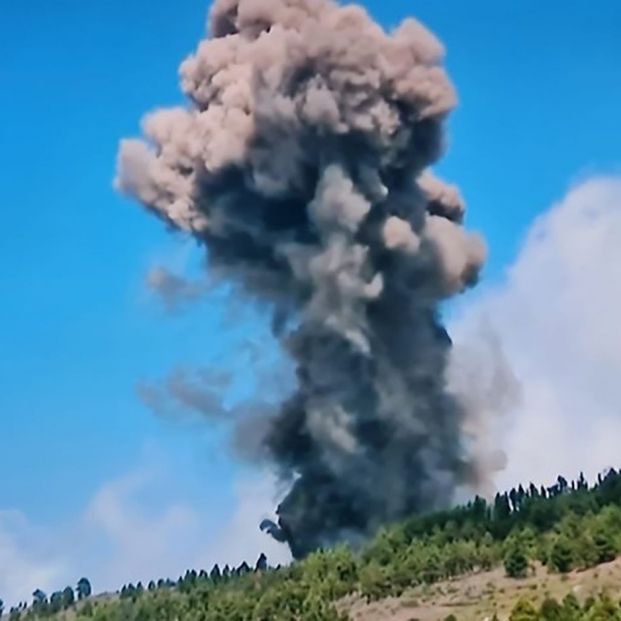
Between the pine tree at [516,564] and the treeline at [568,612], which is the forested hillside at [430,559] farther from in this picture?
the treeline at [568,612]

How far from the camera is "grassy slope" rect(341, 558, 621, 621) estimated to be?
98.2 meters

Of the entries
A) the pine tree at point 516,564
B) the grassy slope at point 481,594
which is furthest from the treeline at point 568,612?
the pine tree at point 516,564

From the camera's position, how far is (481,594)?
10550 centimetres

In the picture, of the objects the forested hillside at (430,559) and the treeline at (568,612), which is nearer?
the treeline at (568,612)

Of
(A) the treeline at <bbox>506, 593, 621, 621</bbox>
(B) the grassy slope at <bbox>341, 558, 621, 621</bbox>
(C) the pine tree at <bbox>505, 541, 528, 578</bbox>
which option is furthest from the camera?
(C) the pine tree at <bbox>505, 541, 528, 578</bbox>

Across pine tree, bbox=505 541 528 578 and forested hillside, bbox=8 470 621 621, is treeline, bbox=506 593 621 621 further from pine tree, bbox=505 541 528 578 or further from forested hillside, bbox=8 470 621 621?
pine tree, bbox=505 541 528 578

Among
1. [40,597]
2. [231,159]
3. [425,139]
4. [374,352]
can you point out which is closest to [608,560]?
[374,352]

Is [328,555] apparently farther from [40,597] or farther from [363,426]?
[40,597]

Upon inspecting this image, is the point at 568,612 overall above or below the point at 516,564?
below

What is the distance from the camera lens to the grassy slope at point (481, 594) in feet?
322

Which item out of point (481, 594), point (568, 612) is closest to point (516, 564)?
point (481, 594)

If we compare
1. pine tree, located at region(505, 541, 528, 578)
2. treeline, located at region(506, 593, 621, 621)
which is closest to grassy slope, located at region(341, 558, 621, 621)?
pine tree, located at region(505, 541, 528, 578)

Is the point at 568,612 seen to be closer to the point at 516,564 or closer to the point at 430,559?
the point at 516,564

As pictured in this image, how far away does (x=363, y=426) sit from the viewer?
106438mm
